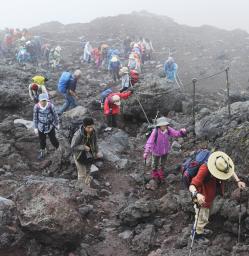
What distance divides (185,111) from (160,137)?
22.3 ft

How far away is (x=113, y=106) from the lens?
1552 cm

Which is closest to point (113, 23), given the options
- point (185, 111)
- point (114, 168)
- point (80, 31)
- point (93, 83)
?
point (80, 31)

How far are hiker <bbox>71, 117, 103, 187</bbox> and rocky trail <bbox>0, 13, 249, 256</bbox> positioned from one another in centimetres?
65

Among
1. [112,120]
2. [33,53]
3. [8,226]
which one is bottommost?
[8,226]

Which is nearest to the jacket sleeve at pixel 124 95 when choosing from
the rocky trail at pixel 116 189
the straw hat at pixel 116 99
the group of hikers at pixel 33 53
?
the rocky trail at pixel 116 189

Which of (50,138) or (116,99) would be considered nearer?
(50,138)

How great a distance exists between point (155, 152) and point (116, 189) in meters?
1.55

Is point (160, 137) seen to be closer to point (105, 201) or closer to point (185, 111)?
point (105, 201)

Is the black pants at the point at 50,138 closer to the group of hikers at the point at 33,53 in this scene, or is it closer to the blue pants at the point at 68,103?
the blue pants at the point at 68,103

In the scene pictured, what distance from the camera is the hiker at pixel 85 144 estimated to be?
10.5 metres

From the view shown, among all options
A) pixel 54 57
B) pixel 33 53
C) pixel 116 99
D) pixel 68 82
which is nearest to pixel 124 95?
pixel 116 99

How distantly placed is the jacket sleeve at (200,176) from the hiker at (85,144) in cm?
354

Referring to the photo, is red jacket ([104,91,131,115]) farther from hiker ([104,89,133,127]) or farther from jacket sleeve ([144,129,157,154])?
jacket sleeve ([144,129,157,154])

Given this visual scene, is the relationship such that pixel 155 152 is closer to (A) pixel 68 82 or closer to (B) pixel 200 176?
(B) pixel 200 176
